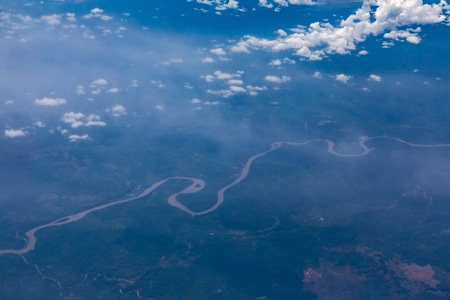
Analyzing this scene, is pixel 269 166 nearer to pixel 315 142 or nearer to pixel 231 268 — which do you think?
pixel 315 142

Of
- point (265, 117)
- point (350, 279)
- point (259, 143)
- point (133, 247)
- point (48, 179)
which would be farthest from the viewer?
point (265, 117)

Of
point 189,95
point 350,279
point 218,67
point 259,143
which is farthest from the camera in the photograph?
point 218,67

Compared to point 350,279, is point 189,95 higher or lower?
higher

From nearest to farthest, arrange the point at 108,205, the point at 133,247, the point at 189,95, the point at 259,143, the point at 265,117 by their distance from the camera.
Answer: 1. the point at 133,247
2. the point at 108,205
3. the point at 259,143
4. the point at 265,117
5. the point at 189,95

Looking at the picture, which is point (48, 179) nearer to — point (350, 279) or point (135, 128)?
point (135, 128)

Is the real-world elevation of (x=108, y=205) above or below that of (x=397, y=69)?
below

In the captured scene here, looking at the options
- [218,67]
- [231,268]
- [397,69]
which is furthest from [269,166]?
[397,69]

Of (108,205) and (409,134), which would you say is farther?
(409,134)

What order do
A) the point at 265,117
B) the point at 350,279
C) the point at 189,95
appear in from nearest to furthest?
the point at 350,279, the point at 265,117, the point at 189,95

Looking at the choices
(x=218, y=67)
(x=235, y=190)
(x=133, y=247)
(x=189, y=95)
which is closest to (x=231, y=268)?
(x=133, y=247)
